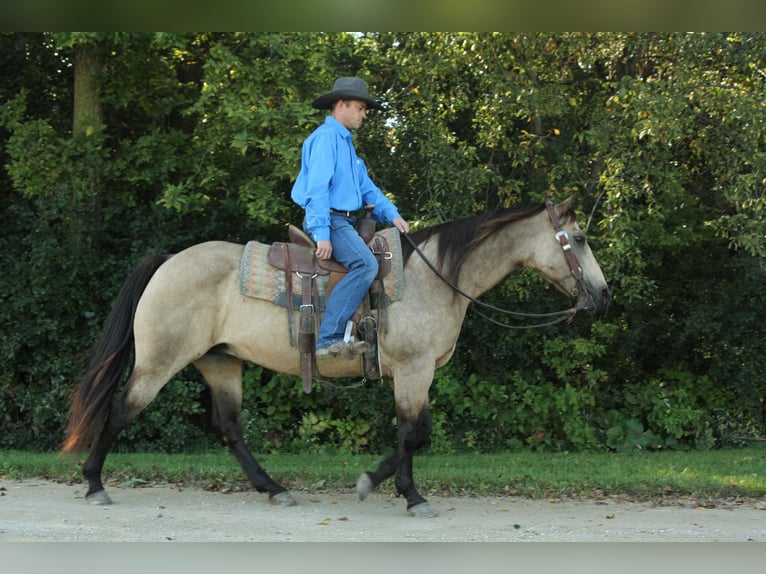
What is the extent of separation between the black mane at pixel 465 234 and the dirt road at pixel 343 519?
72.5 inches

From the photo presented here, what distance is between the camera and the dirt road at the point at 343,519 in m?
5.65

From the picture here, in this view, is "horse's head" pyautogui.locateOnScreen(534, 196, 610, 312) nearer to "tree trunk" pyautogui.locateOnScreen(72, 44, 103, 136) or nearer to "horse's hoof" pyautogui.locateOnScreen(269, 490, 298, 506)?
"horse's hoof" pyautogui.locateOnScreen(269, 490, 298, 506)

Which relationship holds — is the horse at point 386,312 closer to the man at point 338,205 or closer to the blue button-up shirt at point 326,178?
the man at point 338,205

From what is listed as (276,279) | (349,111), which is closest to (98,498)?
(276,279)

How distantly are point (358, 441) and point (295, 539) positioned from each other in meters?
5.46

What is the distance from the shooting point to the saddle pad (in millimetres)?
6445

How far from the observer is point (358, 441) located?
10938 millimetres

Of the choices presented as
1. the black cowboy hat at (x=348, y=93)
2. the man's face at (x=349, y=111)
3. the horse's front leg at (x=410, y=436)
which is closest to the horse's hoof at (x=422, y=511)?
the horse's front leg at (x=410, y=436)

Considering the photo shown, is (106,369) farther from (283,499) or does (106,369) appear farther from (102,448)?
(283,499)

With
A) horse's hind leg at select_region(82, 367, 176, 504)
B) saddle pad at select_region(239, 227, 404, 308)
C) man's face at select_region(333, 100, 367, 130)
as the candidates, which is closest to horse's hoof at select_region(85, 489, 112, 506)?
horse's hind leg at select_region(82, 367, 176, 504)

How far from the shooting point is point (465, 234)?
6.67 m

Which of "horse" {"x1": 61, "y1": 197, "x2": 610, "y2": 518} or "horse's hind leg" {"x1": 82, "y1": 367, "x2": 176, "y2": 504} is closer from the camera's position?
"horse" {"x1": 61, "y1": 197, "x2": 610, "y2": 518}
